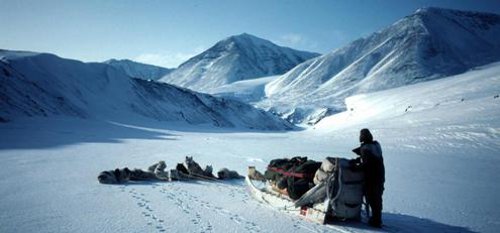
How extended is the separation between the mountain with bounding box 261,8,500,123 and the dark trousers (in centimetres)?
11056

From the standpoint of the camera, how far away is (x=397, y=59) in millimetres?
158125

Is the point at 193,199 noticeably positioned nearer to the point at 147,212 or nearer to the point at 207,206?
the point at 207,206

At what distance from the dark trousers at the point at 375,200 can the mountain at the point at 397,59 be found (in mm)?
110558

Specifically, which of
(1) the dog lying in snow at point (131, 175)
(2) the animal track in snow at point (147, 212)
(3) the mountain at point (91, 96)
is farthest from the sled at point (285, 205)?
(3) the mountain at point (91, 96)

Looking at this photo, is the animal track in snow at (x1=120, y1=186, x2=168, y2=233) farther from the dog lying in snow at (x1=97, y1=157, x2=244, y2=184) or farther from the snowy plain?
the dog lying in snow at (x1=97, y1=157, x2=244, y2=184)

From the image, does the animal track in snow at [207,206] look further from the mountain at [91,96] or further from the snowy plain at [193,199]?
the mountain at [91,96]

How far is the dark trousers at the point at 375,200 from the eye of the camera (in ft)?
23.8

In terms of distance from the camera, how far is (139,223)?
6965mm

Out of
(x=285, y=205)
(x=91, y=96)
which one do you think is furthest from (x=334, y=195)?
(x=91, y=96)

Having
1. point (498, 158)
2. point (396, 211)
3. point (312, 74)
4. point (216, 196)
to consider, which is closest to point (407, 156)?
point (498, 158)

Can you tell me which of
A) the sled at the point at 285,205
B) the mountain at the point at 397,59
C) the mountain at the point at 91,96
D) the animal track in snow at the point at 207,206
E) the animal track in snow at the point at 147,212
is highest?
the mountain at the point at 397,59

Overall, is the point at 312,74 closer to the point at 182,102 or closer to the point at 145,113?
the point at 182,102

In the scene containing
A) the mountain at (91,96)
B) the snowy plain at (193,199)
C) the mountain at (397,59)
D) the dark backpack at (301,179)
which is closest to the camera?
the snowy plain at (193,199)

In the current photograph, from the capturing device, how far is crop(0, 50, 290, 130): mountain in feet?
156
